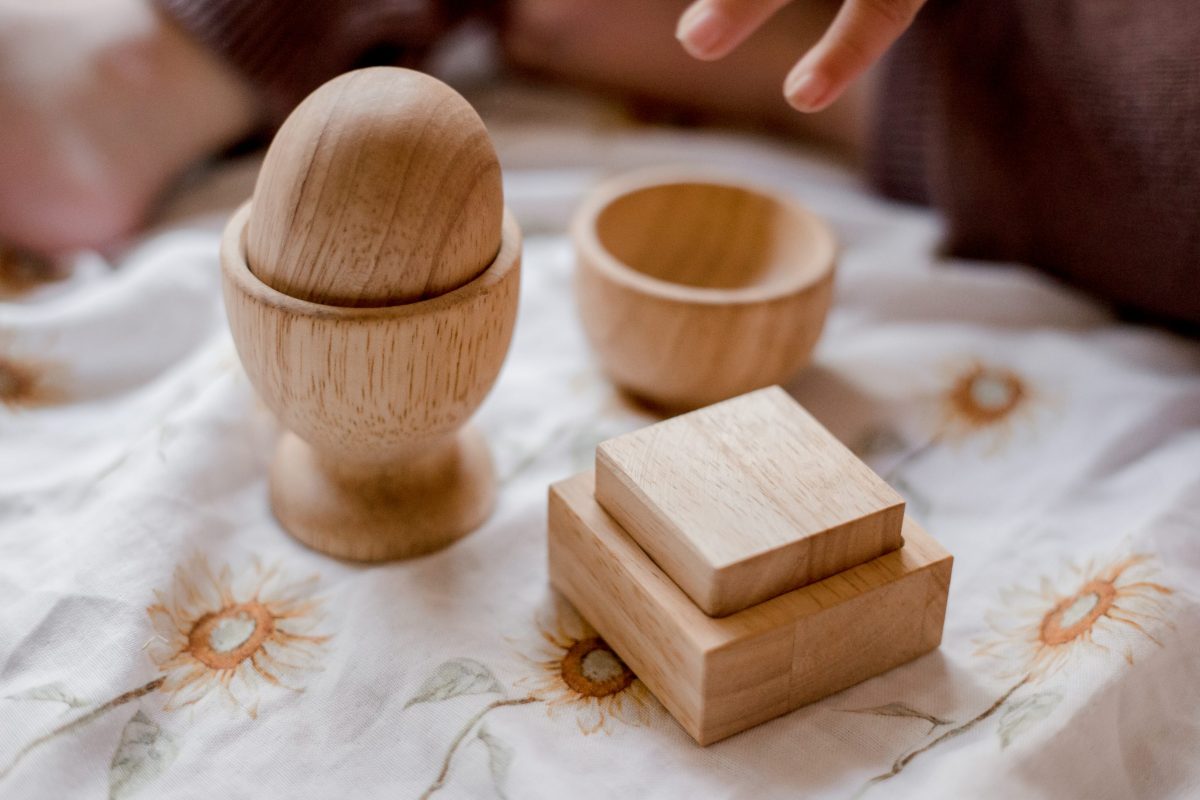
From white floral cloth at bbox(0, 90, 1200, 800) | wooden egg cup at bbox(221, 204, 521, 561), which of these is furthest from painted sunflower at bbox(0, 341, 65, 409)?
wooden egg cup at bbox(221, 204, 521, 561)

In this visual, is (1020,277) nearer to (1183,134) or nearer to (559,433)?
(1183,134)

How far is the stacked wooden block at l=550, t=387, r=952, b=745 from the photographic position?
38 cm

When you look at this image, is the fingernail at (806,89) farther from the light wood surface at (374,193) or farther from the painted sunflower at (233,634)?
the painted sunflower at (233,634)

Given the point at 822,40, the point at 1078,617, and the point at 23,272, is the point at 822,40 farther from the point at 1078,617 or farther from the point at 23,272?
the point at 23,272

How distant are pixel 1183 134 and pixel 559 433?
0.98 feet

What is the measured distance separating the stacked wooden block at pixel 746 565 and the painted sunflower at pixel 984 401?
0.13 meters

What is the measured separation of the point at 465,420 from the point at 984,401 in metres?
0.24

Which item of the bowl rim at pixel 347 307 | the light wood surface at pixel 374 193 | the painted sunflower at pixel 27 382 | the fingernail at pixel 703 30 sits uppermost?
the fingernail at pixel 703 30

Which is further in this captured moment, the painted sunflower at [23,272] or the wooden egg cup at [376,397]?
the painted sunflower at [23,272]

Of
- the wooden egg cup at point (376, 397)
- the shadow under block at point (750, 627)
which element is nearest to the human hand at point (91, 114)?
the wooden egg cup at point (376, 397)

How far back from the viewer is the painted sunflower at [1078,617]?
0.42m

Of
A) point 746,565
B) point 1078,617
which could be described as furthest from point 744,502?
point 1078,617

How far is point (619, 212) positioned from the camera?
558mm

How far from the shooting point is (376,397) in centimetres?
40
